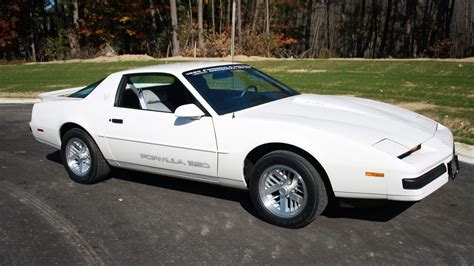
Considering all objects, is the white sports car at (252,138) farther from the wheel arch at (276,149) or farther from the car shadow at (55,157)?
the car shadow at (55,157)

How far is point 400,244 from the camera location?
415 centimetres

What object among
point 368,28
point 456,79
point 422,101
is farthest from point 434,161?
point 368,28

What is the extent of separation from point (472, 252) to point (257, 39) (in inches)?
829

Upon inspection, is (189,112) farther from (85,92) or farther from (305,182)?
(85,92)

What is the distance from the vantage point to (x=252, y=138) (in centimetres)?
461

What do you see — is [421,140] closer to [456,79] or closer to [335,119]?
[335,119]

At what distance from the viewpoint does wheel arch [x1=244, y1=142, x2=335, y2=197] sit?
172 inches

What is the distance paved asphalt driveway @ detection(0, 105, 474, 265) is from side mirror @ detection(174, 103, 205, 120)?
0.96 m

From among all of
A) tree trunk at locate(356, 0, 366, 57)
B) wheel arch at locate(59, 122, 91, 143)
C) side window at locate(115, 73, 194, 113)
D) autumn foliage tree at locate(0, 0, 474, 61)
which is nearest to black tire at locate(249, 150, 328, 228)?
side window at locate(115, 73, 194, 113)

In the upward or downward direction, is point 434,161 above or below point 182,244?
above

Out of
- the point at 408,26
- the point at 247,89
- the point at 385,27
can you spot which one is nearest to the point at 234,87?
the point at 247,89

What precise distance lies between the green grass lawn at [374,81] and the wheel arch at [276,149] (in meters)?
3.91

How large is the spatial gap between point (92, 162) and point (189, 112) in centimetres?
174

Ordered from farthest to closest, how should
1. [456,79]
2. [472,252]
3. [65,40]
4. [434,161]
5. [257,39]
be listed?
[65,40] < [257,39] < [456,79] < [434,161] < [472,252]
